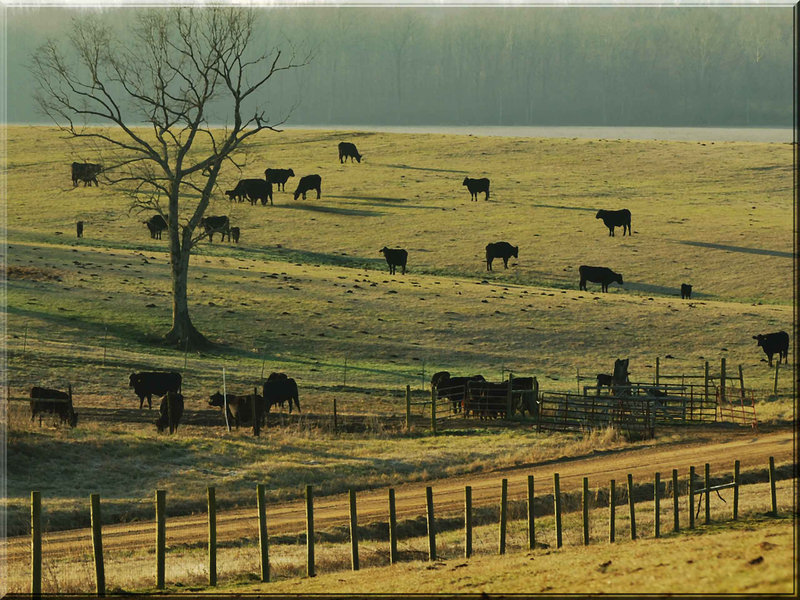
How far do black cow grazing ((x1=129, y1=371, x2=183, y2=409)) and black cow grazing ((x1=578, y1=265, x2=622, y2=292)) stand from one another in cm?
2749

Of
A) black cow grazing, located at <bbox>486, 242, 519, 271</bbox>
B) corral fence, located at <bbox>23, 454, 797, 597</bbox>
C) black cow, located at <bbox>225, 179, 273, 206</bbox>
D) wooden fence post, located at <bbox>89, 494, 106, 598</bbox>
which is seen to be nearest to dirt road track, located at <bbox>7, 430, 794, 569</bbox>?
corral fence, located at <bbox>23, 454, 797, 597</bbox>

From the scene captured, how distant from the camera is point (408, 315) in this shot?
4747 cm

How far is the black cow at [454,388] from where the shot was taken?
36.2 metres

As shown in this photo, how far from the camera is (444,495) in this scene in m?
25.7

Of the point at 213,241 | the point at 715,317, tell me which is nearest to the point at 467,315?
the point at 715,317

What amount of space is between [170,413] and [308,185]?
47.4 meters

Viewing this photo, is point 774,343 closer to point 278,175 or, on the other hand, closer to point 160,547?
point 160,547

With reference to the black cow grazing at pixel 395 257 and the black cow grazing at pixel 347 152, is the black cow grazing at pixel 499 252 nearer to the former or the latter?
the black cow grazing at pixel 395 257

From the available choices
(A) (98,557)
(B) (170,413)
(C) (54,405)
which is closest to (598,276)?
(B) (170,413)

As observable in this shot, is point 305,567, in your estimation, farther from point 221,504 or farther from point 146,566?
point 221,504

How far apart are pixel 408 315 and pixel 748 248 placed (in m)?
24.8

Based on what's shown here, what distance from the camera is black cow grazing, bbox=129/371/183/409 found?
33.2 metres

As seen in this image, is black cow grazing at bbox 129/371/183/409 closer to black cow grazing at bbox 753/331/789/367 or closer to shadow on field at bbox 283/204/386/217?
black cow grazing at bbox 753/331/789/367

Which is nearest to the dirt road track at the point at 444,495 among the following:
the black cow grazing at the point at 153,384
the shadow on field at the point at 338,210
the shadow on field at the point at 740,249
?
the black cow grazing at the point at 153,384
